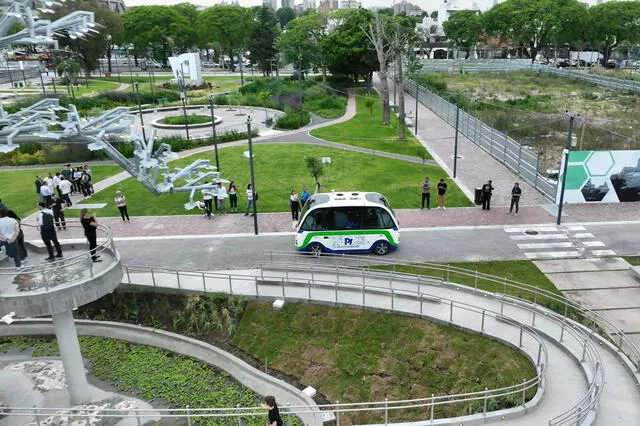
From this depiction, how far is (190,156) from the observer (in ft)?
111

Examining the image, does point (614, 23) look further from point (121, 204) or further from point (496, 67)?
point (121, 204)

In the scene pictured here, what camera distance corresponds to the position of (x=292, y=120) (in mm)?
42656

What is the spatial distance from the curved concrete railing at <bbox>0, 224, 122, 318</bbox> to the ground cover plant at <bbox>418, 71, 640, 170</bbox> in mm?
22375

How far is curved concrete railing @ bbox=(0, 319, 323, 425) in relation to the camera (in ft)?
40.7

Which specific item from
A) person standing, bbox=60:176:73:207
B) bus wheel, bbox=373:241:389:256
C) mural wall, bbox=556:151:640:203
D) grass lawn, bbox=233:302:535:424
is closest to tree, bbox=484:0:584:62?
mural wall, bbox=556:151:640:203

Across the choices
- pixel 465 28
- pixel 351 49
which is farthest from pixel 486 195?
pixel 465 28

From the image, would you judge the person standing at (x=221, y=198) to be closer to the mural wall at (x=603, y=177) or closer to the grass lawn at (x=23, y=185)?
the grass lawn at (x=23, y=185)

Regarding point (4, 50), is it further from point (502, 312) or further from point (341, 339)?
point (502, 312)

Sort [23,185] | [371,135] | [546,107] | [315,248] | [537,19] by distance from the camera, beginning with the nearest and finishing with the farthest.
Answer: [315,248], [23,185], [371,135], [546,107], [537,19]

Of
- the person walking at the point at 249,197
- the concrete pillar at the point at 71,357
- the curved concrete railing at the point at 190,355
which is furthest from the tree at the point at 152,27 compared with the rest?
the concrete pillar at the point at 71,357

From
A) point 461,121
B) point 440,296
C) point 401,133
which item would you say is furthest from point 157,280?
point 461,121

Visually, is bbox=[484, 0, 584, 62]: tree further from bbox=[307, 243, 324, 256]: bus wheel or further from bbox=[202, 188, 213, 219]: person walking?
bbox=[307, 243, 324, 256]: bus wheel

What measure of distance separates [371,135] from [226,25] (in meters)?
60.7

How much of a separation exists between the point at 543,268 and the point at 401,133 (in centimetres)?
2118
